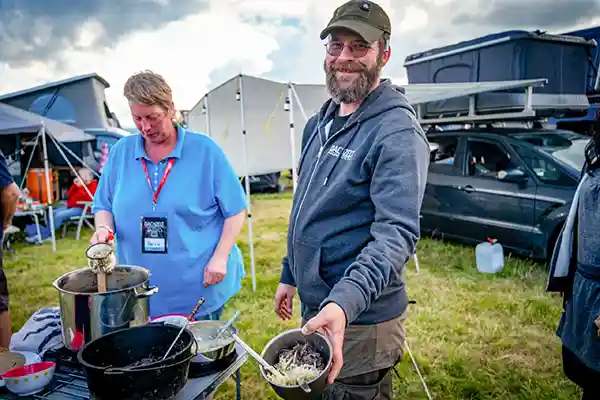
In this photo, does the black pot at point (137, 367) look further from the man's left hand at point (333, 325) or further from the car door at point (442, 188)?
the car door at point (442, 188)

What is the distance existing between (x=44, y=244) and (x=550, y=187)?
8.14m

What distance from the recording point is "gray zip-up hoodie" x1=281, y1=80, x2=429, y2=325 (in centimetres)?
133

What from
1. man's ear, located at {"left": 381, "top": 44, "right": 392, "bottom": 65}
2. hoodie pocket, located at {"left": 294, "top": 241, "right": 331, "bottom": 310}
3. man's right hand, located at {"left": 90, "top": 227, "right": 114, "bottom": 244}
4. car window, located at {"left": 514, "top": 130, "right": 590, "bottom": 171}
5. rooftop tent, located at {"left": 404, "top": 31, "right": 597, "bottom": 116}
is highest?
rooftop tent, located at {"left": 404, "top": 31, "right": 597, "bottom": 116}

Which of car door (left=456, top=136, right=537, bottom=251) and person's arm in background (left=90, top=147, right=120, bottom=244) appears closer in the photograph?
person's arm in background (left=90, top=147, right=120, bottom=244)

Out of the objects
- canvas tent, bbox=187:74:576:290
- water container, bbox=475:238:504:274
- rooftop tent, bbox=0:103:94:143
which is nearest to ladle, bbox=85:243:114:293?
canvas tent, bbox=187:74:576:290

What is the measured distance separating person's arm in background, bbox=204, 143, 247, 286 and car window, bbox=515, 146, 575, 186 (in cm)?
446

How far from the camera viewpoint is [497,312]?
15.3 ft

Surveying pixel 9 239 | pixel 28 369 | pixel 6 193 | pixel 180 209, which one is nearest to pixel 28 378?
pixel 28 369

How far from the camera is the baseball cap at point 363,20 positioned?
5.21ft

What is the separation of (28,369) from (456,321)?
3818mm

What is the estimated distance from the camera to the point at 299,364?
1250 mm

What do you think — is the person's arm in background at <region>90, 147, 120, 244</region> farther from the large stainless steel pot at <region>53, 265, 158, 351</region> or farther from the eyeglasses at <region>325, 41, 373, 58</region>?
the eyeglasses at <region>325, 41, 373, 58</region>

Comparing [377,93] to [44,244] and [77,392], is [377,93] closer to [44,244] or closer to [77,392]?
[77,392]

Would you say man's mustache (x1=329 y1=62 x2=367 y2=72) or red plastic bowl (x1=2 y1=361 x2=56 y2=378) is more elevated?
man's mustache (x1=329 y1=62 x2=367 y2=72)
